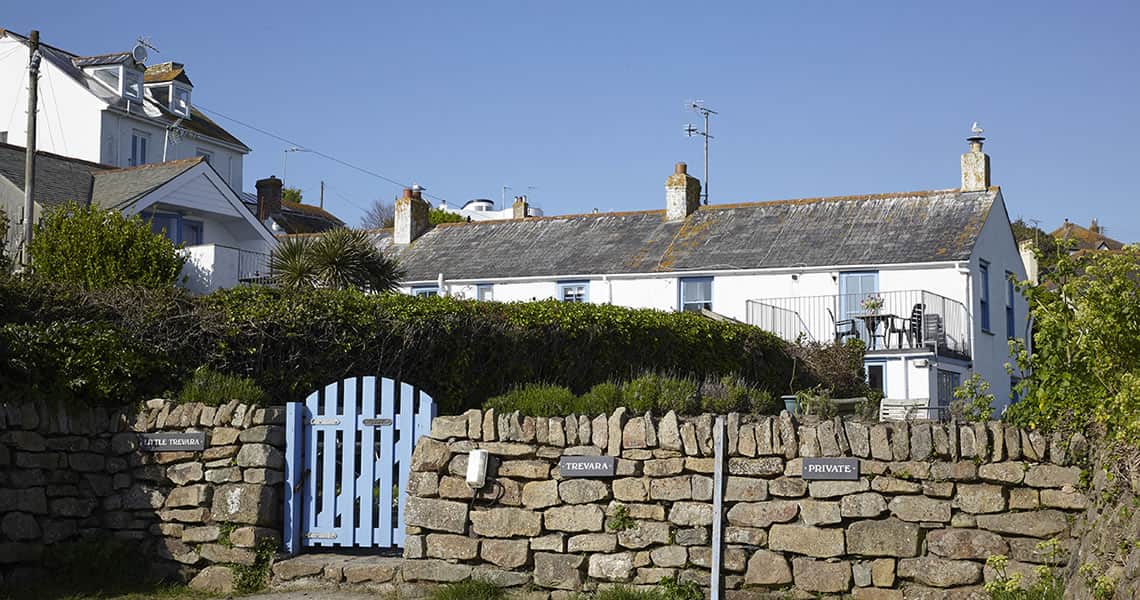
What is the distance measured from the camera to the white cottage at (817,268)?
24453 mm

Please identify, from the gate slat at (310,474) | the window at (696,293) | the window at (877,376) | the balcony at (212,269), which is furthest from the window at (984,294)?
the gate slat at (310,474)

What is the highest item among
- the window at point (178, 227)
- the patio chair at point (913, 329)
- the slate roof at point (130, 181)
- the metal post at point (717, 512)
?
the slate roof at point (130, 181)

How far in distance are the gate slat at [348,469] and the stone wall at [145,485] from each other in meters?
0.57

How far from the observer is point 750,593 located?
8453 millimetres

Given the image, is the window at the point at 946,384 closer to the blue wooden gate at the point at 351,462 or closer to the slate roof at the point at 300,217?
the blue wooden gate at the point at 351,462

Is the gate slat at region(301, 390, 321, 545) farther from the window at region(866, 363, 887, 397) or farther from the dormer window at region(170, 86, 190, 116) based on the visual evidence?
the dormer window at region(170, 86, 190, 116)

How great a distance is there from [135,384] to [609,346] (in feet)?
19.7

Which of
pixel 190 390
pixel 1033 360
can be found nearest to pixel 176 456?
pixel 190 390

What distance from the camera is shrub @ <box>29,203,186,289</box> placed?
17.1 meters

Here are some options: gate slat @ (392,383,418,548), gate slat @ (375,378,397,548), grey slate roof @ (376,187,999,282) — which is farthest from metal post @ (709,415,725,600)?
grey slate roof @ (376,187,999,282)

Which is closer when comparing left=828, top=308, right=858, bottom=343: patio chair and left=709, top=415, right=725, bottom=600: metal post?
left=709, top=415, right=725, bottom=600: metal post

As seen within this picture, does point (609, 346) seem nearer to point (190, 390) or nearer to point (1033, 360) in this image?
point (190, 390)

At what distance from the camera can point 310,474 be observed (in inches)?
385

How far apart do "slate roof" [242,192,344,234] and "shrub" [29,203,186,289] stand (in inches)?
913
